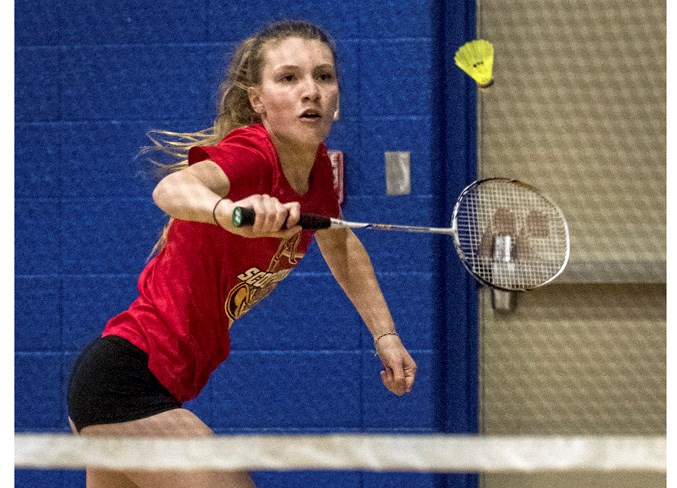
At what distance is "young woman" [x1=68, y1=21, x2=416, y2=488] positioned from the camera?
5.94 feet

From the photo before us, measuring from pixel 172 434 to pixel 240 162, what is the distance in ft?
1.63

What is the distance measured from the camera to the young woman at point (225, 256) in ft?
5.94

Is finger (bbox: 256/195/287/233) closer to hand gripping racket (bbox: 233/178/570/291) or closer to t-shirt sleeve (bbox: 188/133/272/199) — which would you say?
t-shirt sleeve (bbox: 188/133/272/199)

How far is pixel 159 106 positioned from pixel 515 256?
113 cm

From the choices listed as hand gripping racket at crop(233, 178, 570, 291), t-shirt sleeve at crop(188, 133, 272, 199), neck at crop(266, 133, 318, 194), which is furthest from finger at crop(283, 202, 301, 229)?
hand gripping racket at crop(233, 178, 570, 291)

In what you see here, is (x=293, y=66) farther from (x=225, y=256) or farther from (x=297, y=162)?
(x=225, y=256)

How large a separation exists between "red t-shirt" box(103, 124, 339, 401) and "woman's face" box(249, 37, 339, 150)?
0.31ft

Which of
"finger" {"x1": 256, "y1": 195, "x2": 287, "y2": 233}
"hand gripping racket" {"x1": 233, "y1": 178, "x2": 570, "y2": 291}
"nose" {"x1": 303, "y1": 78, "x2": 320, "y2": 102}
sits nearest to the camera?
"finger" {"x1": 256, "y1": 195, "x2": 287, "y2": 233}

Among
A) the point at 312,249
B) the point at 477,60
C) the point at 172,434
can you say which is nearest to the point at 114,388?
the point at 172,434

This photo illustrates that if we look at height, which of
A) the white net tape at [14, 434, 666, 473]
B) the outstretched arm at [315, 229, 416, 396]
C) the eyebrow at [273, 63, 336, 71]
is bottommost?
the white net tape at [14, 434, 666, 473]

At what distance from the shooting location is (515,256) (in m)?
2.81

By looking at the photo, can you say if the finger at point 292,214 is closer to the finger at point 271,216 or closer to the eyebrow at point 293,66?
the finger at point 271,216

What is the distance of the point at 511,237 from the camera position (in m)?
2.82

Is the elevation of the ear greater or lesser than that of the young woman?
greater
